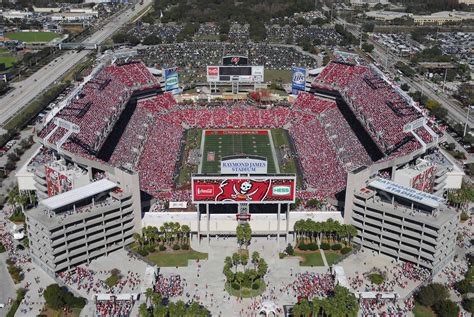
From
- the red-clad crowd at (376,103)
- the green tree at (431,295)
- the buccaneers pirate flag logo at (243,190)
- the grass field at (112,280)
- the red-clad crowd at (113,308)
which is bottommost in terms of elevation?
the grass field at (112,280)

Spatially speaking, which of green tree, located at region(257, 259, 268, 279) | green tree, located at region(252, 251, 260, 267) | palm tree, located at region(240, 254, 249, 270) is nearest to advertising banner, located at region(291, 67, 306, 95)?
green tree, located at region(252, 251, 260, 267)

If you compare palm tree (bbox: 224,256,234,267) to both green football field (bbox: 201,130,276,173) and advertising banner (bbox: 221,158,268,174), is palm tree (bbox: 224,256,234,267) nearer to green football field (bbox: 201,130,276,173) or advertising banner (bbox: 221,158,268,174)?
advertising banner (bbox: 221,158,268,174)

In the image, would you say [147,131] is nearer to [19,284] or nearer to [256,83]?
[256,83]

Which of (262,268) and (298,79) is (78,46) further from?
(262,268)

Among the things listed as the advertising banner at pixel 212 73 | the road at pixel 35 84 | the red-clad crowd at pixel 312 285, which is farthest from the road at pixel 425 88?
the road at pixel 35 84

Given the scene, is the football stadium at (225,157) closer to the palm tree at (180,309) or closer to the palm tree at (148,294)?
the palm tree at (148,294)

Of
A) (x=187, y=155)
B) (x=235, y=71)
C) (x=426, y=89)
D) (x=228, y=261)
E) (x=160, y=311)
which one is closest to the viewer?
(x=160, y=311)

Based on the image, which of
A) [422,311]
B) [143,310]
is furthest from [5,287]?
[422,311]
